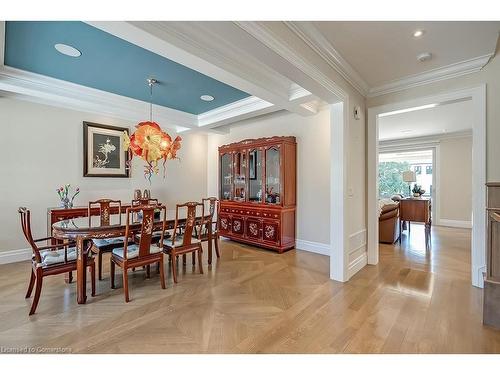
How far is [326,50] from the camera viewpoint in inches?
93.4

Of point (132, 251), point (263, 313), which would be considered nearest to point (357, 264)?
point (263, 313)

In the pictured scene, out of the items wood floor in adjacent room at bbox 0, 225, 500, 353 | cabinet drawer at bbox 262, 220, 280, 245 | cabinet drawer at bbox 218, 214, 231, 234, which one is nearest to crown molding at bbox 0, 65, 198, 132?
cabinet drawer at bbox 218, 214, 231, 234

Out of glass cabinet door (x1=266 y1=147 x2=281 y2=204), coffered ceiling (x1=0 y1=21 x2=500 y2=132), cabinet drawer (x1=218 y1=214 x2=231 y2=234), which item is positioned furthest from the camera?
cabinet drawer (x1=218 y1=214 x2=231 y2=234)

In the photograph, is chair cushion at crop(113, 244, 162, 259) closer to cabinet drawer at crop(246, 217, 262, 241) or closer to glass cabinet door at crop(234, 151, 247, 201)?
cabinet drawer at crop(246, 217, 262, 241)

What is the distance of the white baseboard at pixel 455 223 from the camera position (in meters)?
6.33

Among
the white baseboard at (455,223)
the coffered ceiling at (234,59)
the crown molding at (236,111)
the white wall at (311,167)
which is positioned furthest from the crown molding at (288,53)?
the white baseboard at (455,223)

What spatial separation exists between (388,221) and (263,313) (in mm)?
3554

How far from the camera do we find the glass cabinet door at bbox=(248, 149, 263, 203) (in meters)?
4.52

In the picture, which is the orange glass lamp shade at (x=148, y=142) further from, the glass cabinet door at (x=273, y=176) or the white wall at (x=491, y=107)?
the white wall at (x=491, y=107)

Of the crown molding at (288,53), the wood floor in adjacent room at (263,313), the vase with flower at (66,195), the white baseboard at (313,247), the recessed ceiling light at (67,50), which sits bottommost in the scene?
the wood floor in adjacent room at (263,313)

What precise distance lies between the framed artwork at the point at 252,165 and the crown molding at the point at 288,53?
2110 mm

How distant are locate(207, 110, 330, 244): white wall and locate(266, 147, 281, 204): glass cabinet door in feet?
1.41

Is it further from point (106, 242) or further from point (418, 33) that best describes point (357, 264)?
point (106, 242)
